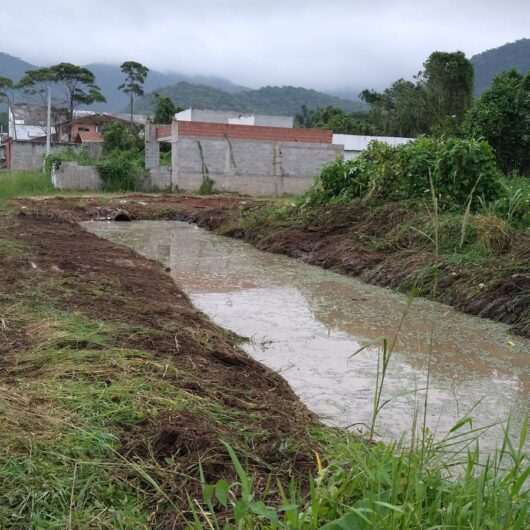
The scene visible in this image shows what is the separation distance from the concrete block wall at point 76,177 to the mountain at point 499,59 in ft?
248

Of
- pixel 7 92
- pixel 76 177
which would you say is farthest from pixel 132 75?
pixel 76 177

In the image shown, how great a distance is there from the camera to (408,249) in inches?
333

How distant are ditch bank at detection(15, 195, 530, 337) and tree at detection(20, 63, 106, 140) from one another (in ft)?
125

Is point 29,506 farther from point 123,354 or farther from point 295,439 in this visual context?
point 123,354

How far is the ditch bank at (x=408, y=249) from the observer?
631cm

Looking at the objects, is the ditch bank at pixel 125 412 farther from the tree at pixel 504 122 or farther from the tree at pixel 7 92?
the tree at pixel 7 92

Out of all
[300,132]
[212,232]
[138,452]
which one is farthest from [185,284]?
[300,132]

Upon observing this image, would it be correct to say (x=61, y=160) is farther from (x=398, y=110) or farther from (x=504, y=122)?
(x=398, y=110)

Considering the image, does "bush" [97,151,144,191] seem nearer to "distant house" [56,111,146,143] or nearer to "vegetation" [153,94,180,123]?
"vegetation" [153,94,180,123]

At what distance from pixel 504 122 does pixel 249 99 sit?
3518 inches

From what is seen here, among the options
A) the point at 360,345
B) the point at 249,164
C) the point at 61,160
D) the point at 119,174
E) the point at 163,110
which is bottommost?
the point at 360,345

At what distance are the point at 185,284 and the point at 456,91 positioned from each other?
33.2m

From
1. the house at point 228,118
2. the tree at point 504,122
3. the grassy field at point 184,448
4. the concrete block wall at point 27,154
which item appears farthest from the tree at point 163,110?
the grassy field at point 184,448

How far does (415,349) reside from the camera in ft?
16.6
